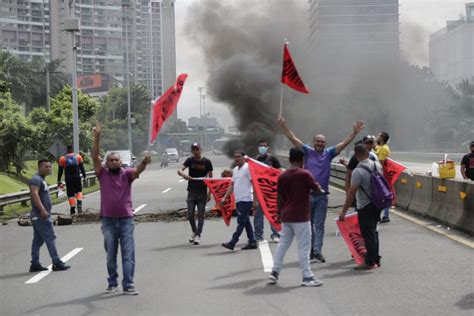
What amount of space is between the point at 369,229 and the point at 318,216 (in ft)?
2.63

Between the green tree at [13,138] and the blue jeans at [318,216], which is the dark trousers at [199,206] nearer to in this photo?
the blue jeans at [318,216]

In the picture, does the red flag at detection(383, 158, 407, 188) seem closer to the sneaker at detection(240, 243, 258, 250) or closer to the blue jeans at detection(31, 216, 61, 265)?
the sneaker at detection(240, 243, 258, 250)

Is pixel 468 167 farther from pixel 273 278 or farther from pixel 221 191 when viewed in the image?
pixel 273 278

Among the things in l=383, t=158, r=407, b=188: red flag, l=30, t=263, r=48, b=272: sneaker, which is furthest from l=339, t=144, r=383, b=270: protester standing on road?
l=383, t=158, r=407, b=188: red flag

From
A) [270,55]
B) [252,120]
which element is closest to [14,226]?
[252,120]

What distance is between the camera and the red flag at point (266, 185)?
9.35 m

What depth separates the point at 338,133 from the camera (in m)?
50.4

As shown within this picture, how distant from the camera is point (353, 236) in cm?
890

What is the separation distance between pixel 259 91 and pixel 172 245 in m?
26.6

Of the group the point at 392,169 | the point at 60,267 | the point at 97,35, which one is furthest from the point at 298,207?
the point at 97,35

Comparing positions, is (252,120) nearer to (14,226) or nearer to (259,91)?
(259,91)

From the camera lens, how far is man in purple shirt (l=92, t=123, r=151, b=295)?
7344mm

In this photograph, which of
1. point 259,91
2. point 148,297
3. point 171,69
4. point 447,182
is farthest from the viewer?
point 171,69

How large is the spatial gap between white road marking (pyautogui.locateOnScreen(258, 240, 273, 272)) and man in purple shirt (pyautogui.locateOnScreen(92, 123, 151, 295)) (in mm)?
1883
